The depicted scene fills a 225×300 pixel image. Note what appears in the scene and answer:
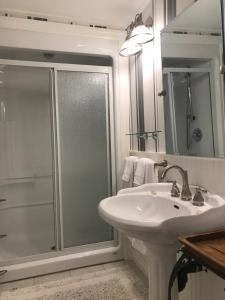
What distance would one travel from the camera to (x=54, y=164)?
230cm

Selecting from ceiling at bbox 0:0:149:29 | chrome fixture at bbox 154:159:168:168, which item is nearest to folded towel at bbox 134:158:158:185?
chrome fixture at bbox 154:159:168:168

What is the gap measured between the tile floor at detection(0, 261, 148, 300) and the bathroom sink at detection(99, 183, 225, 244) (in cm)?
83

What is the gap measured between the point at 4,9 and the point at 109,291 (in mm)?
2416

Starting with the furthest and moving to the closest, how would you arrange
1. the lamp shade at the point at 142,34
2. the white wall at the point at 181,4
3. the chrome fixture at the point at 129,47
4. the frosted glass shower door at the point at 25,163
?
the frosted glass shower door at the point at 25,163
the chrome fixture at the point at 129,47
the lamp shade at the point at 142,34
the white wall at the point at 181,4

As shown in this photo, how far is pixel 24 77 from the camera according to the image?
251cm

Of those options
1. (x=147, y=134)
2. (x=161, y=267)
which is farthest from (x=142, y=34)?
(x=161, y=267)

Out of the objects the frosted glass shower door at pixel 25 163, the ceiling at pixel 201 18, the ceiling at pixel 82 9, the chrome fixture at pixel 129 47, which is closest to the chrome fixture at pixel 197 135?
the ceiling at pixel 201 18

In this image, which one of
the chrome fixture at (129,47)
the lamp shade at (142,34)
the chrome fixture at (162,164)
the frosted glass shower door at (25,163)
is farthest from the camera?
the frosted glass shower door at (25,163)

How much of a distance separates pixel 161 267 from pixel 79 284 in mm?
1073

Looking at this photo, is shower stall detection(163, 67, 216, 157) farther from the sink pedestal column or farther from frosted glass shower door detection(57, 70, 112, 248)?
frosted glass shower door detection(57, 70, 112, 248)

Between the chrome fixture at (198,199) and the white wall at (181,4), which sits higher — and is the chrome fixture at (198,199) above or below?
below

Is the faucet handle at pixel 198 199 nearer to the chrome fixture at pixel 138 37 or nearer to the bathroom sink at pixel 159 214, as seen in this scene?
the bathroom sink at pixel 159 214

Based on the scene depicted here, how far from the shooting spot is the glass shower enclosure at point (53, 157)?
7.54 ft

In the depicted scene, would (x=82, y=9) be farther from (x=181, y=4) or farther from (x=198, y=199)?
(x=198, y=199)
